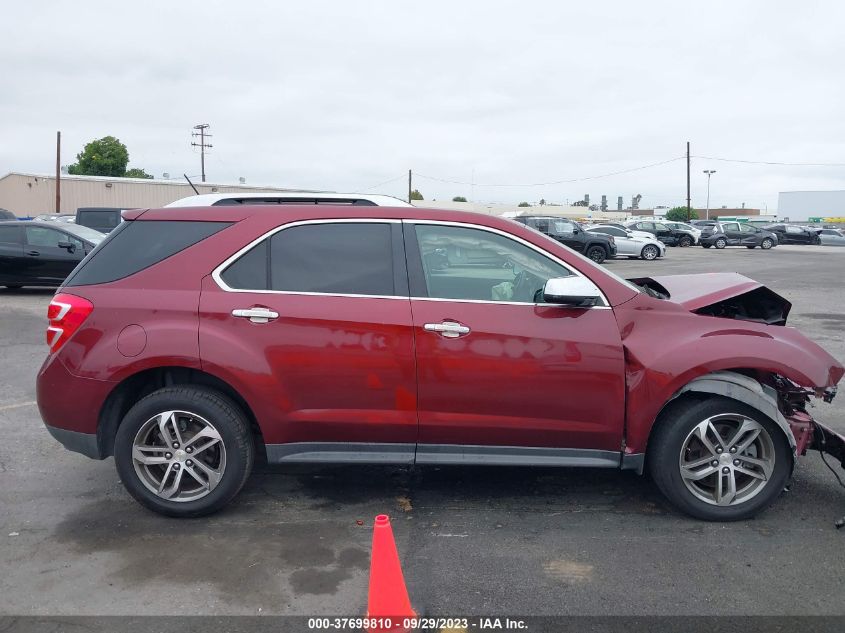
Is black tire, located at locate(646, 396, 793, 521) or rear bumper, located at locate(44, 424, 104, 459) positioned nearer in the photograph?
black tire, located at locate(646, 396, 793, 521)

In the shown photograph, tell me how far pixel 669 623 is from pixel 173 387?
287cm

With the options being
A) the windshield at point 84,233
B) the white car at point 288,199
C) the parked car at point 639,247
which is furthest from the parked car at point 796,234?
the white car at point 288,199

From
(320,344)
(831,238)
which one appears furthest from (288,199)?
(831,238)

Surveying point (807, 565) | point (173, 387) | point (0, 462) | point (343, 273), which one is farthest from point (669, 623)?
point (0, 462)

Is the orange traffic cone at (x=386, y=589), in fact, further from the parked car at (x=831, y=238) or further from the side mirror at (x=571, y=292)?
the parked car at (x=831, y=238)

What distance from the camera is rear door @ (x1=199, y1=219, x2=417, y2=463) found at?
13.4 feet

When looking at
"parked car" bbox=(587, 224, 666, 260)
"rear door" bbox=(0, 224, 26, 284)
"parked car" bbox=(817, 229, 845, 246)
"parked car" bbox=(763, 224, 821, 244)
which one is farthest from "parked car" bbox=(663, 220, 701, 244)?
"rear door" bbox=(0, 224, 26, 284)

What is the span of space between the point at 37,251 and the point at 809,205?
96779 millimetres

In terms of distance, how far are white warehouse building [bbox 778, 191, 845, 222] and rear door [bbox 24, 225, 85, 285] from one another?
310 ft

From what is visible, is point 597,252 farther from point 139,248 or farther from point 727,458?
point 139,248

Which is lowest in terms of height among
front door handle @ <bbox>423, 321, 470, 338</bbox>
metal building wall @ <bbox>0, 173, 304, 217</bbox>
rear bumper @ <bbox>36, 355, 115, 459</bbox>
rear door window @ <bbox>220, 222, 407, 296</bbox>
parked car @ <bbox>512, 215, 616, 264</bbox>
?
rear bumper @ <bbox>36, 355, 115, 459</bbox>

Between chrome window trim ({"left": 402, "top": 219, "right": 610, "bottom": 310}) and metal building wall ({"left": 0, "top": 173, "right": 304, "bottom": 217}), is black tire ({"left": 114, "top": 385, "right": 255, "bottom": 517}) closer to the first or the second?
chrome window trim ({"left": 402, "top": 219, "right": 610, "bottom": 310})

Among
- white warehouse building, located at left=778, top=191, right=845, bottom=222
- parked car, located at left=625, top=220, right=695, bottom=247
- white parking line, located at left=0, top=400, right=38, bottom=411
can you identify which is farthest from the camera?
white warehouse building, located at left=778, top=191, right=845, bottom=222

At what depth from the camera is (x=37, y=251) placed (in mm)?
14539
